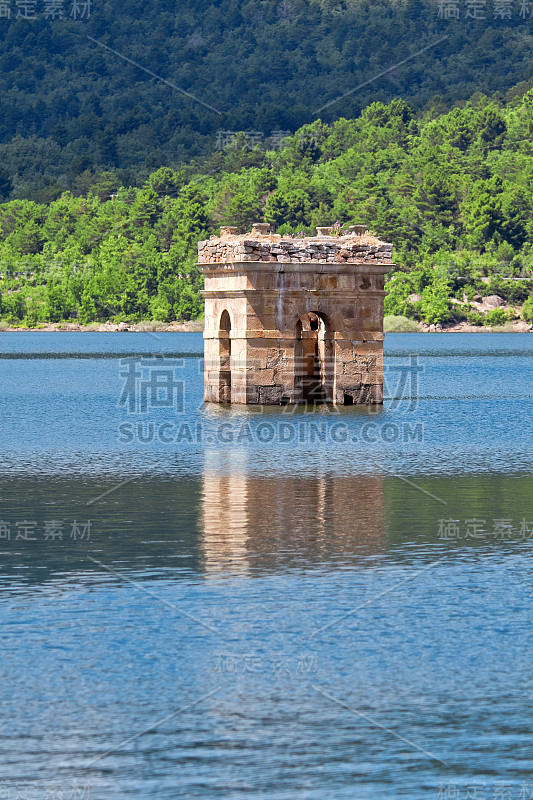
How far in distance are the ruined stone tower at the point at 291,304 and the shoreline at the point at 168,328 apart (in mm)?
116617

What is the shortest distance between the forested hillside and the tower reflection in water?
129 metres

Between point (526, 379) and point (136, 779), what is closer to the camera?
point (136, 779)

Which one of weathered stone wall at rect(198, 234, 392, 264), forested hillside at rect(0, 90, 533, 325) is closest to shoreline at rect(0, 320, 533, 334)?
forested hillside at rect(0, 90, 533, 325)

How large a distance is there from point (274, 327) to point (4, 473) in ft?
48.2

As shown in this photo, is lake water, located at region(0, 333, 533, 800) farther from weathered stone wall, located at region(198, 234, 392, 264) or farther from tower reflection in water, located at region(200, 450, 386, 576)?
weathered stone wall, located at region(198, 234, 392, 264)

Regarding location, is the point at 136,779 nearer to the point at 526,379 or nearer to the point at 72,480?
the point at 72,480

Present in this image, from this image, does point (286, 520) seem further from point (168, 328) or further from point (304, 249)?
point (168, 328)

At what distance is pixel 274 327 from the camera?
42.4 m

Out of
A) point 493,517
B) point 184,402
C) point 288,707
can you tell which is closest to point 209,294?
point 184,402

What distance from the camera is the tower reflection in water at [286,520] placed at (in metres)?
19.2

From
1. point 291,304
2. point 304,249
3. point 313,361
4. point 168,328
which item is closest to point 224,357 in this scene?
point 291,304

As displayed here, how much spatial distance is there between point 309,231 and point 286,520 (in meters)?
147

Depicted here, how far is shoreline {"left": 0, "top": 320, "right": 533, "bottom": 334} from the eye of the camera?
161 m

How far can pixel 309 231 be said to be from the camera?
16750 cm
